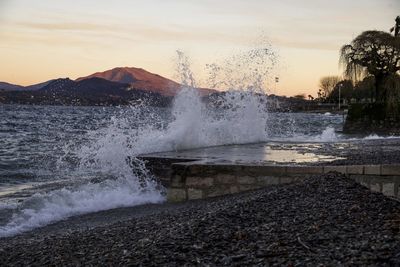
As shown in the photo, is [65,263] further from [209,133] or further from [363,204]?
[209,133]

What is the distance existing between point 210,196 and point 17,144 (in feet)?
81.0

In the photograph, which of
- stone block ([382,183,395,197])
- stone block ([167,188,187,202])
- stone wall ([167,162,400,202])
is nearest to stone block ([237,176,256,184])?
stone wall ([167,162,400,202])

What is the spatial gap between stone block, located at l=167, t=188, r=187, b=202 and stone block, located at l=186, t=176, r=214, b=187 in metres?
0.17

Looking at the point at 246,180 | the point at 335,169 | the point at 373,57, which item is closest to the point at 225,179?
the point at 246,180

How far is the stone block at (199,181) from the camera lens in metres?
8.60

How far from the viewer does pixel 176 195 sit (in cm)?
882

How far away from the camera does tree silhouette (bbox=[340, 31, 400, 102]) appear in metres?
38.9

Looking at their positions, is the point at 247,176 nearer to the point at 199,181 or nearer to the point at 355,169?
the point at 199,181

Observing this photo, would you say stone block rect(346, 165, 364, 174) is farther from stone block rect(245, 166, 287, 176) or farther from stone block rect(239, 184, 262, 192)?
stone block rect(239, 184, 262, 192)

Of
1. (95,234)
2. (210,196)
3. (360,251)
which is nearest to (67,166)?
(210,196)

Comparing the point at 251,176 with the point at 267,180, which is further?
the point at 251,176

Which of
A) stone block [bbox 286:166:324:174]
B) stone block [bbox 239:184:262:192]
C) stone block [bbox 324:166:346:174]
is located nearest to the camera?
stone block [bbox 324:166:346:174]

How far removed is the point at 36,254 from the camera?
5473mm

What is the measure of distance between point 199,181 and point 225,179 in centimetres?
44
